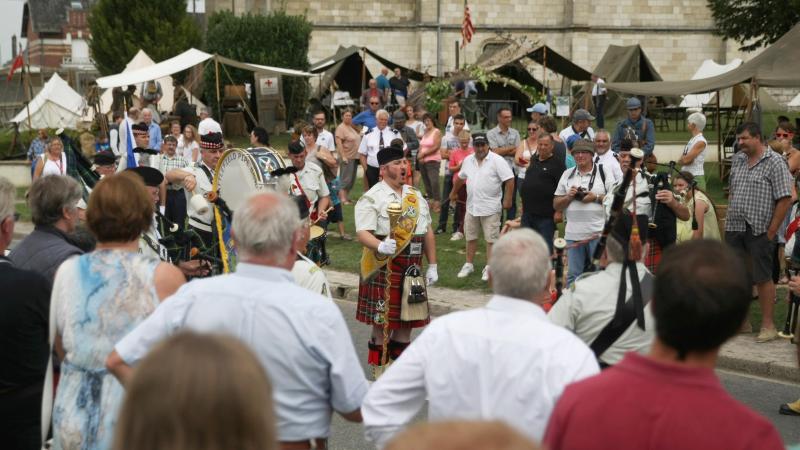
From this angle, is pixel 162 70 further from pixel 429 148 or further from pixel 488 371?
pixel 488 371

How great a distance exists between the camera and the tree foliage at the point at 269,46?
110ft

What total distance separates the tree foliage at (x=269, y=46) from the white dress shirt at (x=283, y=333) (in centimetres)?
2989

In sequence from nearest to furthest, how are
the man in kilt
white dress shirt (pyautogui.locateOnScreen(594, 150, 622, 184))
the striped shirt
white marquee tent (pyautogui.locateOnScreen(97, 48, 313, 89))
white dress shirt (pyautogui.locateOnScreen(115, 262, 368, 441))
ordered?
white dress shirt (pyautogui.locateOnScreen(115, 262, 368, 441)) < the man in kilt < the striped shirt < white dress shirt (pyautogui.locateOnScreen(594, 150, 622, 184)) < white marquee tent (pyautogui.locateOnScreen(97, 48, 313, 89))

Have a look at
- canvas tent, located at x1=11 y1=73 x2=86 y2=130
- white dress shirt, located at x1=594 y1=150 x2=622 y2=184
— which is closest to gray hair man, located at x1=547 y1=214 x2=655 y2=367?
white dress shirt, located at x1=594 y1=150 x2=622 y2=184

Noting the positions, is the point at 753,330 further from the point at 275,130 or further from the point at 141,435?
the point at 275,130

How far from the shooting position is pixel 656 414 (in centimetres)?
286

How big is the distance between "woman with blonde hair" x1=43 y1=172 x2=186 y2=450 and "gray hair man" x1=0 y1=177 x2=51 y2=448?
0.12m

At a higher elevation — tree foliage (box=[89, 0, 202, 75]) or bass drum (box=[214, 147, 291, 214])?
tree foliage (box=[89, 0, 202, 75])

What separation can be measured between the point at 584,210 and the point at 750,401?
294 centimetres

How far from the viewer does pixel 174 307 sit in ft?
12.7

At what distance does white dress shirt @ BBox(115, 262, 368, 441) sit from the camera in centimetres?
378

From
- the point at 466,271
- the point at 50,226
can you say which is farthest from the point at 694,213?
the point at 50,226

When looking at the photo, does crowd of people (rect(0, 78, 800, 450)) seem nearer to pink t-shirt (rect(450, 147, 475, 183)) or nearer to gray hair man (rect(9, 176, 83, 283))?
gray hair man (rect(9, 176, 83, 283))

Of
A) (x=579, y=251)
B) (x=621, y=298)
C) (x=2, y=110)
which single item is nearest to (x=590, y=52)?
(x=2, y=110)
